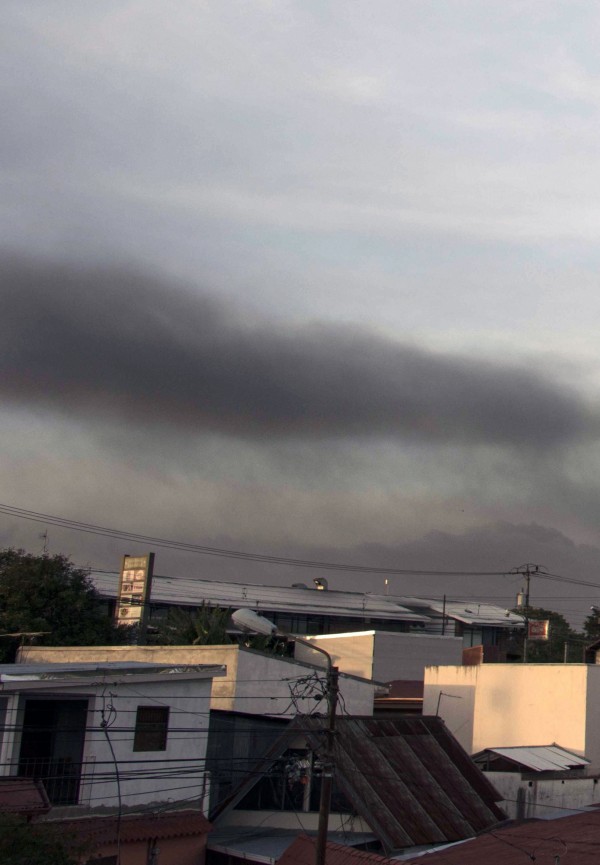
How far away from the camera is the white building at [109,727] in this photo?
99.9 feet

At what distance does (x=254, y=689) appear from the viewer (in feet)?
128

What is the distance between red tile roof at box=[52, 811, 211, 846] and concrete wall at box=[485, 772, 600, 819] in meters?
11.7

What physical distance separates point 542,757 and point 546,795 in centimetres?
255

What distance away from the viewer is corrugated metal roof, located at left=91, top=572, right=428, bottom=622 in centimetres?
8700

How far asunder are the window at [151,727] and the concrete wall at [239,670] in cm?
556

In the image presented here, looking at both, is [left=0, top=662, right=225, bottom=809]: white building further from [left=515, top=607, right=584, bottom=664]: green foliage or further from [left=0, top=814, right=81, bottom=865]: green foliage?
[left=515, top=607, right=584, bottom=664]: green foliage

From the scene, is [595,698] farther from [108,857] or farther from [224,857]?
[108,857]

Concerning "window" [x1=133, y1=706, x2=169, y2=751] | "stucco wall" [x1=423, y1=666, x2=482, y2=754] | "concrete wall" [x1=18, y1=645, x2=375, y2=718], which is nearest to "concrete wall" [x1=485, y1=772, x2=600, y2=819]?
"concrete wall" [x1=18, y1=645, x2=375, y2=718]

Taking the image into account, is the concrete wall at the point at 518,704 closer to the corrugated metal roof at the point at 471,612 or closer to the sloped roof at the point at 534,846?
the sloped roof at the point at 534,846

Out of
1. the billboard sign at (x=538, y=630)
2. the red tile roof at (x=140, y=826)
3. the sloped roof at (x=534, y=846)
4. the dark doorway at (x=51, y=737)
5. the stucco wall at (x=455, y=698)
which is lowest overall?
the red tile roof at (x=140, y=826)

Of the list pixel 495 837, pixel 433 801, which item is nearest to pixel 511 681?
pixel 433 801

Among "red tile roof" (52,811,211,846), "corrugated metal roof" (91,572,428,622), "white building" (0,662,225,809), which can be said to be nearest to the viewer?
"red tile roof" (52,811,211,846)

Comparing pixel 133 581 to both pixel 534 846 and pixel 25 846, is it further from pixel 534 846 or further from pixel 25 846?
pixel 25 846

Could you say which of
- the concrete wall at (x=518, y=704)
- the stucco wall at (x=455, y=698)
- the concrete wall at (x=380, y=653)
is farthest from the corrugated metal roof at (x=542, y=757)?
the concrete wall at (x=380, y=653)
